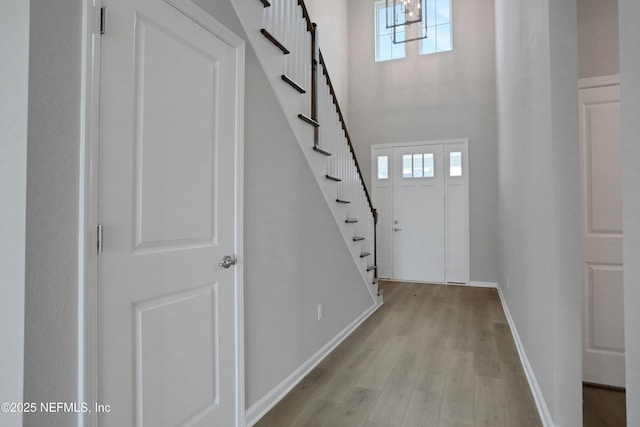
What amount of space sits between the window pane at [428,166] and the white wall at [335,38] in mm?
1664

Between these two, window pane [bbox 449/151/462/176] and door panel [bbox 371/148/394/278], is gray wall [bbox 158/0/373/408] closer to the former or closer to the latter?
door panel [bbox 371/148/394/278]

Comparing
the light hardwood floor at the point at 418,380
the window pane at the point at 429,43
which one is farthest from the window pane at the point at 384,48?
the light hardwood floor at the point at 418,380

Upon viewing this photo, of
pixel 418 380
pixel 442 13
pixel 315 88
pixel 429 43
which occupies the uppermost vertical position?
pixel 442 13

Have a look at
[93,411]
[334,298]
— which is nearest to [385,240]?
[334,298]

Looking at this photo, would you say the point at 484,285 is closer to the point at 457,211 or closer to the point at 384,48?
the point at 457,211

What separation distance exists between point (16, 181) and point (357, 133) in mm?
5854

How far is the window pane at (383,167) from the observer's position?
6.25 metres

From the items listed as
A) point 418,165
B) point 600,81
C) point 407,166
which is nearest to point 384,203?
point 407,166

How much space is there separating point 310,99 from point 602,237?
232 cm

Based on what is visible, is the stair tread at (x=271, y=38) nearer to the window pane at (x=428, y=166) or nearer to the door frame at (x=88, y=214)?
the door frame at (x=88, y=214)

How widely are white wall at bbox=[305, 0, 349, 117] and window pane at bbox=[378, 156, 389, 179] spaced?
1.08 meters

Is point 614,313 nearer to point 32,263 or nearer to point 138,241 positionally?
point 138,241

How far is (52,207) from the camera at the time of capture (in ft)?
3.53

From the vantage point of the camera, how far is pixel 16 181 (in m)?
1.02
